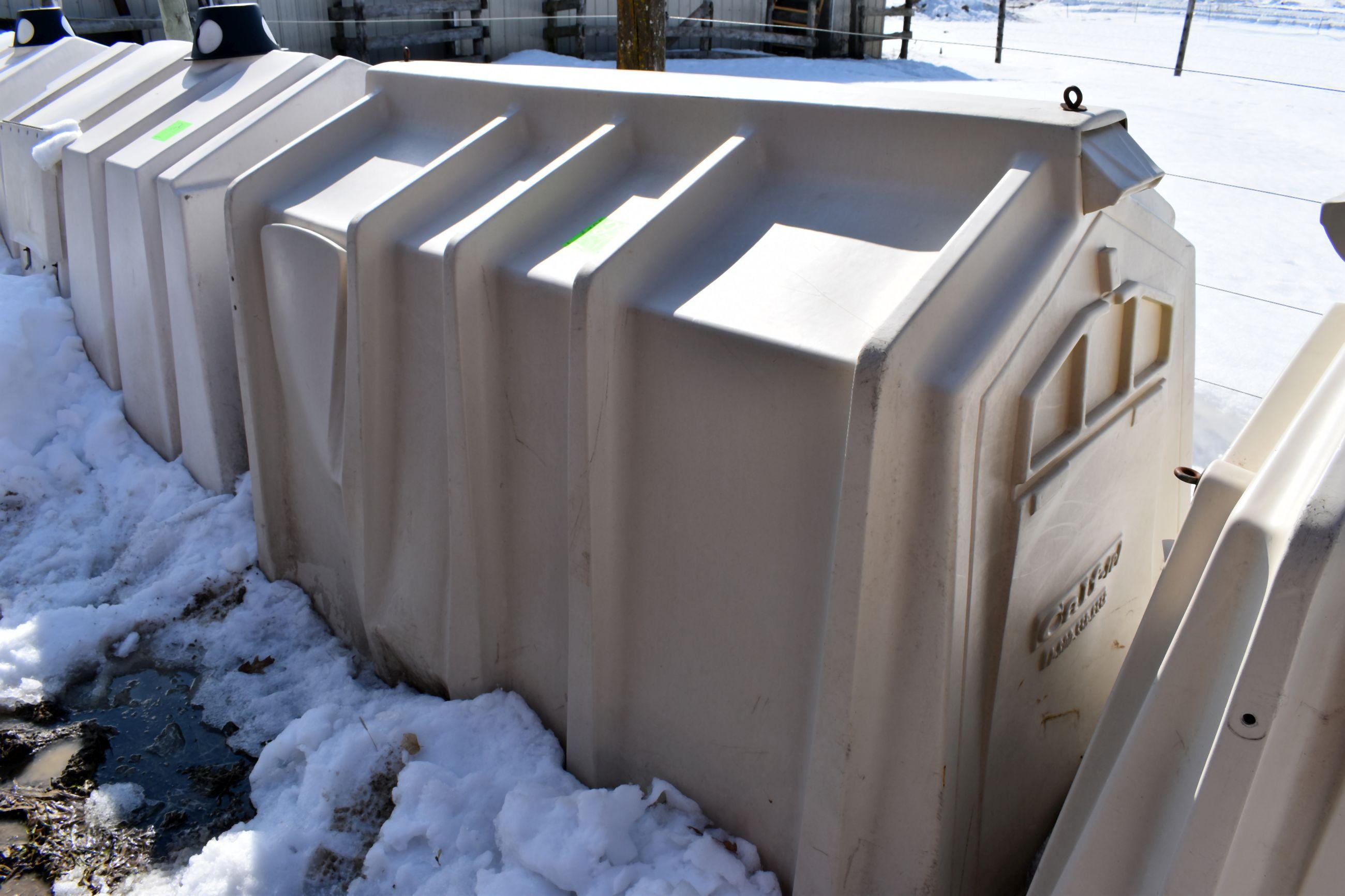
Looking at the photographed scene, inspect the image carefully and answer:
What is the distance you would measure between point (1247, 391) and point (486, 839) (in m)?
3.48

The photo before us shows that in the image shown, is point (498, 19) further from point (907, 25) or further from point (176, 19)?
point (907, 25)

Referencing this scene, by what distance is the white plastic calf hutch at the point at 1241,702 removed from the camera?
1.20 meters

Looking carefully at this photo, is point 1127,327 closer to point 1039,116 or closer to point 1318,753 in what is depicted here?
point 1039,116

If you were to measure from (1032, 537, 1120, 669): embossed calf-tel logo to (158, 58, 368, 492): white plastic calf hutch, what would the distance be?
111 inches

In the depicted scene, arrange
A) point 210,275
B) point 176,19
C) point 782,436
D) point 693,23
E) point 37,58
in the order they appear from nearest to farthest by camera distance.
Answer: point 782,436, point 210,275, point 37,58, point 176,19, point 693,23

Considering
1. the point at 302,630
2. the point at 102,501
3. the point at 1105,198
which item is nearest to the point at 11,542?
the point at 102,501

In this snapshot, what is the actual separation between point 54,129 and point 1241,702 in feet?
17.4

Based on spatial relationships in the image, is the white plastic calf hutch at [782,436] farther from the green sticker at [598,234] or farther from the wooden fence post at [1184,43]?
the wooden fence post at [1184,43]

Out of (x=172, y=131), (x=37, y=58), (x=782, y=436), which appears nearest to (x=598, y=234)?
(x=782, y=436)

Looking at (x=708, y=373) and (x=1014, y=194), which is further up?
(x=1014, y=194)

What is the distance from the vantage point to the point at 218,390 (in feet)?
12.1

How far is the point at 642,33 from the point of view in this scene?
7.14m

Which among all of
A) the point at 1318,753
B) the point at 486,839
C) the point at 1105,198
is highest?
the point at 1105,198

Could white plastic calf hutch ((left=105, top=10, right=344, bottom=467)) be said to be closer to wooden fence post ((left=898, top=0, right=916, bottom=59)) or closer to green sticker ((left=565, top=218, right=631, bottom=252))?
green sticker ((left=565, top=218, right=631, bottom=252))
